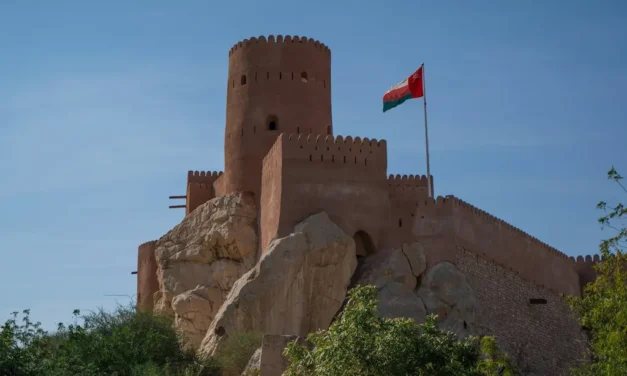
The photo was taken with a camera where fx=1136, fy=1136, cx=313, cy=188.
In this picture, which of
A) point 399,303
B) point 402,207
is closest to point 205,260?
point 402,207

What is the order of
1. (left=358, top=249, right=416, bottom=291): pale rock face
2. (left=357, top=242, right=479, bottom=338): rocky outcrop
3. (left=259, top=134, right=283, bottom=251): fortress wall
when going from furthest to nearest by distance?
(left=259, top=134, right=283, bottom=251): fortress wall
(left=358, top=249, right=416, bottom=291): pale rock face
(left=357, top=242, right=479, bottom=338): rocky outcrop

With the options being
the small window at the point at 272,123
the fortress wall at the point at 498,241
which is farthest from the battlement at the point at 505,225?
the small window at the point at 272,123

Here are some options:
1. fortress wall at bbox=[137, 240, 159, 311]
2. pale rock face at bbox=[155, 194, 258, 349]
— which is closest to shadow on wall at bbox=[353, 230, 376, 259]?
pale rock face at bbox=[155, 194, 258, 349]

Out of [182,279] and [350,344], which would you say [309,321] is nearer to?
[182,279]

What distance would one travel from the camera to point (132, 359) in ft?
93.4

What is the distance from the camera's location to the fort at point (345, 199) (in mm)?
31703

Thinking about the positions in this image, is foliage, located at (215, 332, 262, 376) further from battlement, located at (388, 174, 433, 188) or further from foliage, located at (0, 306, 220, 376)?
battlement, located at (388, 174, 433, 188)

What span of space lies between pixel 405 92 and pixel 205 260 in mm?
8177

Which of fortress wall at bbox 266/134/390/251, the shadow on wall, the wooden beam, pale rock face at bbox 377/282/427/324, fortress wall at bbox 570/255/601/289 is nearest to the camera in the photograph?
pale rock face at bbox 377/282/427/324

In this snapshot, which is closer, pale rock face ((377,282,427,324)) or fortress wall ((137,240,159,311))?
pale rock face ((377,282,427,324))

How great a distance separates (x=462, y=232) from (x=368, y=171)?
10.8 feet

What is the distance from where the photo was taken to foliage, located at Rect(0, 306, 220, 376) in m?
25.0

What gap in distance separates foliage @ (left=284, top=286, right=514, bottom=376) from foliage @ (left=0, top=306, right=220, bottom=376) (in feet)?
20.4

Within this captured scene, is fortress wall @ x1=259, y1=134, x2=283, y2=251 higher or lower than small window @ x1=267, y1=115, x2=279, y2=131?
lower
